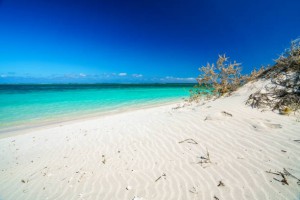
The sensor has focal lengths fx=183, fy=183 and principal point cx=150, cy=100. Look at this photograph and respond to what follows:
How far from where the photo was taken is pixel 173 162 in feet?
12.1

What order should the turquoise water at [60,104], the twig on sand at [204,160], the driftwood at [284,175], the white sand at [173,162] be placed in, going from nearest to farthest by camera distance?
the driftwood at [284,175], the white sand at [173,162], the twig on sand at [204,160], the turquoise water at [60,104]

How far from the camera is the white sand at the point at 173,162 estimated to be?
9.24 ft

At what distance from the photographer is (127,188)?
3152 mm

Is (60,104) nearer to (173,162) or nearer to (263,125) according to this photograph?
(173,162)

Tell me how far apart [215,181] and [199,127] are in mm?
2129

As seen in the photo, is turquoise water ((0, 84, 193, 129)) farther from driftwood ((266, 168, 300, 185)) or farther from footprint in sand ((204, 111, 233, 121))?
driftwood ((266, 168, 300, 185))

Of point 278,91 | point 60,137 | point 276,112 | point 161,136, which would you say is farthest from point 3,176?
point 278,91

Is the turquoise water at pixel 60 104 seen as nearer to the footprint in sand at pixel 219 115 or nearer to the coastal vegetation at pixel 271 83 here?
the coastal vegetation at pixel 271 83

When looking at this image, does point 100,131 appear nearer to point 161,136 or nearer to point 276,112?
point 161,136

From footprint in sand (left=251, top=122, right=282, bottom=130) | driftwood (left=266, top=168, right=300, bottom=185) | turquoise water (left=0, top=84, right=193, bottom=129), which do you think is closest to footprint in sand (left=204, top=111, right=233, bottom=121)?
footprint in sand (left=251, top=122, right=282, bottom=130)

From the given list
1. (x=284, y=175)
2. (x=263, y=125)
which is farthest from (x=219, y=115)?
(x=284, y=175)

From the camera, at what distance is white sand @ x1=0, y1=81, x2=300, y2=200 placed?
2816 mm

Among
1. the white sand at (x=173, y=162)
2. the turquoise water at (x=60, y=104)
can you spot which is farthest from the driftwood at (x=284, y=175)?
the turquoise water at (x=60, y=104)

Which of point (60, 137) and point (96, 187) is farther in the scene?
point (60, 137)
